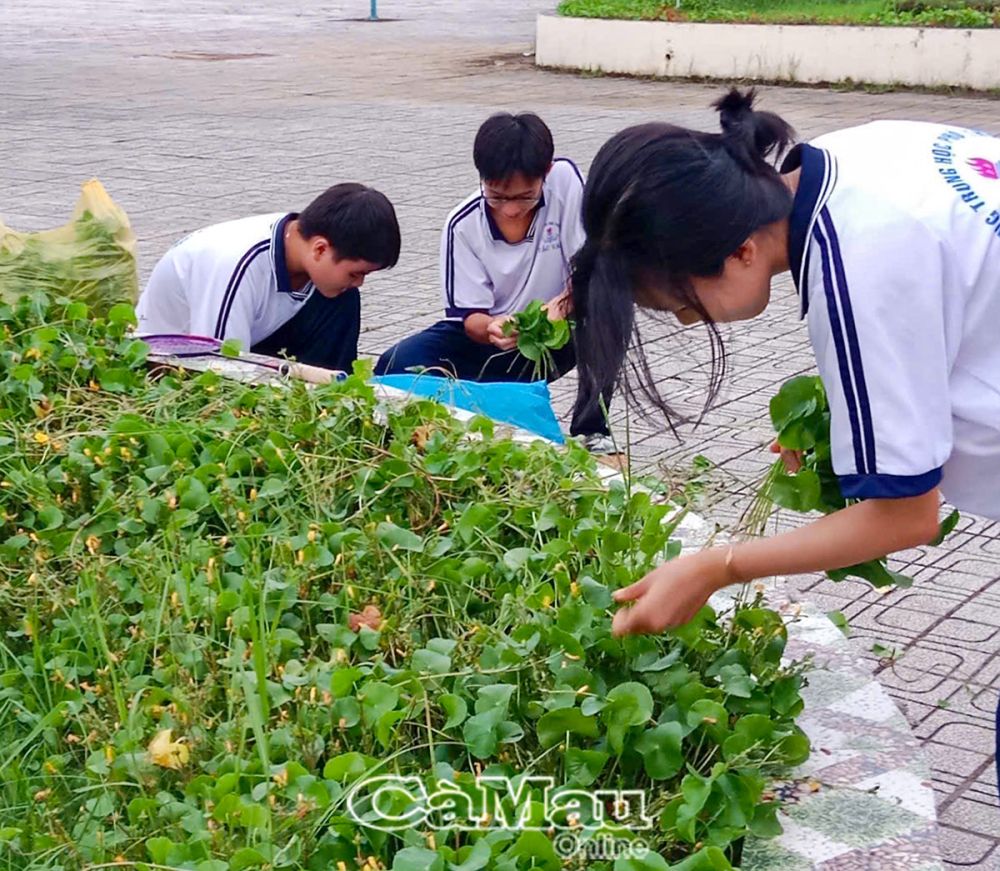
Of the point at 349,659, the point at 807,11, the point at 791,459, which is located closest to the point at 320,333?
the point at 349,659

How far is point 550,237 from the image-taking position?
12.9 feet

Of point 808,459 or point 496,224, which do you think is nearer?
point 808,459

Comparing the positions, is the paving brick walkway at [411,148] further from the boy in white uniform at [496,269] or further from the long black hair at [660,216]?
the boy in white uniform at [496,269]

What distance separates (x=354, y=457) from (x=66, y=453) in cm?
52

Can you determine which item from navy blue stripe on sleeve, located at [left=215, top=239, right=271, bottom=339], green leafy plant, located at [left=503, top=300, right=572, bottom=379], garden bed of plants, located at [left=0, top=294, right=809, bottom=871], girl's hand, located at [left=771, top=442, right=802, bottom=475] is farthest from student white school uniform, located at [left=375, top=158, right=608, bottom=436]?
girl's hand, located at [left=771, top=442, right=802, bottom=475]

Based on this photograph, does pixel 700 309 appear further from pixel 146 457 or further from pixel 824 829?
pixel 146 457

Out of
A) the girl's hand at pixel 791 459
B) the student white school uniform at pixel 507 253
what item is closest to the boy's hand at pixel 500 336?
the student white school uniform at pixel 507 253

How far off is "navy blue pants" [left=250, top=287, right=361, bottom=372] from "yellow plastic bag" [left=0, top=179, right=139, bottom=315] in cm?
44

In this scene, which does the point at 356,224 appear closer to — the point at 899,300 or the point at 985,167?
the point at 985,167

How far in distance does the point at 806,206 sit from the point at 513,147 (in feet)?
7.33

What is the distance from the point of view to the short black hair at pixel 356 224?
342 centimetres

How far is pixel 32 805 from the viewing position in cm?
179

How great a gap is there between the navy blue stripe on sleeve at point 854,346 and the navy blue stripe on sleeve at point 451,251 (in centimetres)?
249

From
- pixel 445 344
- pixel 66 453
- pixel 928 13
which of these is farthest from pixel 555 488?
pixel 928 13
